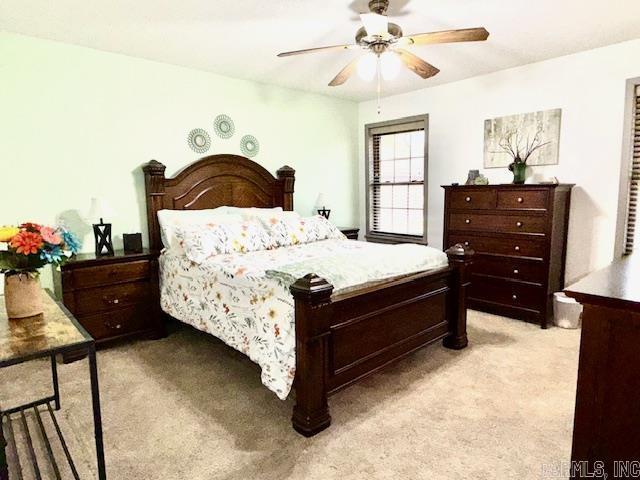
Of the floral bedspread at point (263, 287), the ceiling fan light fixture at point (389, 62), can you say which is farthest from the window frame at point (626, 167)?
the ceiling fan light fixture at point (389, 62)

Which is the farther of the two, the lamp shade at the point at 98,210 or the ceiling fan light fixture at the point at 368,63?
the lamp shade at the point at 98,210

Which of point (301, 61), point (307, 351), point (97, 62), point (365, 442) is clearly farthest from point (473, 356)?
point (97, 62)

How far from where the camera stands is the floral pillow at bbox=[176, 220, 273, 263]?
2.98 m

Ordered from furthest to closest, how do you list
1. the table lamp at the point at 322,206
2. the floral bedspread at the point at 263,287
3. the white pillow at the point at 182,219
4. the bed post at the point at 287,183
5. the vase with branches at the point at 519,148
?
the table lamp at the point at 322,206
the bed post at the point at 287,183
the vase with branches at the point at 519,148
the white pillow at the point at 182,219
the floral bedspread at the point at 263,287

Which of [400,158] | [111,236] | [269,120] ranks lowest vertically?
[111,236]

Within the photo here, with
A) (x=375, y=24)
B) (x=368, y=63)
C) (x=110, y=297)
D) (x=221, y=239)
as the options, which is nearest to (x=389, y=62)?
(x=368, y=63)

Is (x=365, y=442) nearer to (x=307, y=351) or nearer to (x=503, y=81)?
(x=307, y=351)

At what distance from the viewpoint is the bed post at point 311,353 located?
1943 mm

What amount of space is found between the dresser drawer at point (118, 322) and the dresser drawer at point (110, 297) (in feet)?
0.15

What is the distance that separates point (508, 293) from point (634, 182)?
138 cm

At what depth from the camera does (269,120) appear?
4344mm

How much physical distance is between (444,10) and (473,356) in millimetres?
2396

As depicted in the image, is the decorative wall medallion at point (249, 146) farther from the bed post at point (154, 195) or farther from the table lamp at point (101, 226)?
the table lamp at point (101, 226)

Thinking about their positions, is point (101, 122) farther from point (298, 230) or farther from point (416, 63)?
point (416, 63)
